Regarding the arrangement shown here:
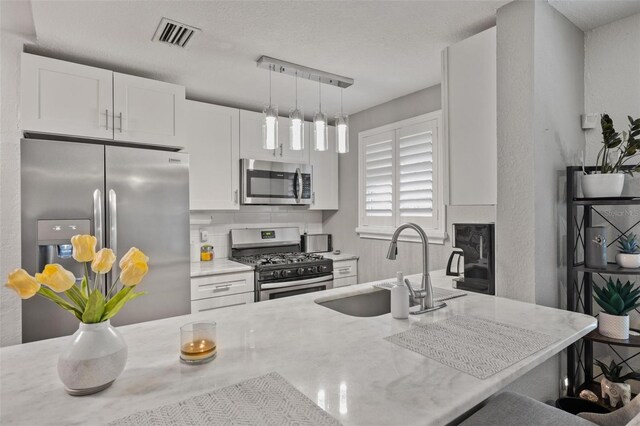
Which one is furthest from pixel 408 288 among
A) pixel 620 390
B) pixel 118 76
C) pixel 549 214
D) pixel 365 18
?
pixel 118 76

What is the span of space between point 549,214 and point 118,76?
288cm

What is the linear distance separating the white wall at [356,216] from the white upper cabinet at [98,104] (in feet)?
5.98

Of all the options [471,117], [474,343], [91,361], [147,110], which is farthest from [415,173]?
[91,361]

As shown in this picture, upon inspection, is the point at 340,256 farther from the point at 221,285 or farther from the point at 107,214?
the point at 107,214

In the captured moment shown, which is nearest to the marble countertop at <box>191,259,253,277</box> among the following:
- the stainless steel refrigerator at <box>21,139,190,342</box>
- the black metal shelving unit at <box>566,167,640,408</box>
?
the stainless steel refrigerator at <box>21,139,190,342</box>

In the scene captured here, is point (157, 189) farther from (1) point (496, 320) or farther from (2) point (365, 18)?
(1) point (496, 320)

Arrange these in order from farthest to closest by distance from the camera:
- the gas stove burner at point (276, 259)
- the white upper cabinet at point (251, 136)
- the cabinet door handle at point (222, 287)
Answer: the white upper cabinet at point (251, 136)
the gas stove burner at point (276, 259)
the cabinet door handle at point (222, 287)

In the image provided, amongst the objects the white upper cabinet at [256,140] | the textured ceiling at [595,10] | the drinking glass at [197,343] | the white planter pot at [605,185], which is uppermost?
the textured ceiling at [595,10]

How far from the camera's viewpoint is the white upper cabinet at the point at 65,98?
2.18 m

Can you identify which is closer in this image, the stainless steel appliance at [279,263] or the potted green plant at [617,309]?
the potted green plant at [617,309]

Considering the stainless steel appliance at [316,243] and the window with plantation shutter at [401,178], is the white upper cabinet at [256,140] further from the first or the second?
the stainless steel appliance at [316,243]

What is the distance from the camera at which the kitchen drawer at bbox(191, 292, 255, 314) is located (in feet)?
9.02

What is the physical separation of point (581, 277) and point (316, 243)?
254 centimetres

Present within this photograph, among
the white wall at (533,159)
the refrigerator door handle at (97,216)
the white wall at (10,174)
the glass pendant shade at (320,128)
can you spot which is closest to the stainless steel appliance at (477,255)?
the white wall at (533,159)
